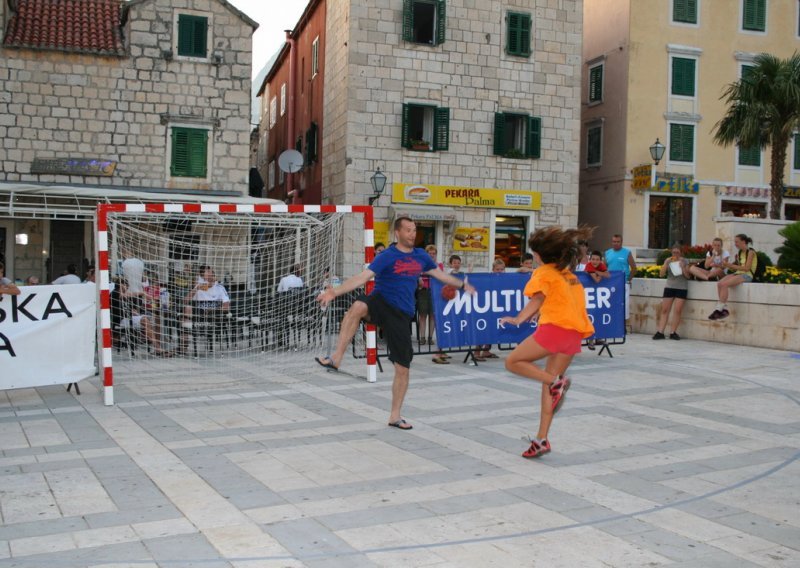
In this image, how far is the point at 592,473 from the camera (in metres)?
6.61

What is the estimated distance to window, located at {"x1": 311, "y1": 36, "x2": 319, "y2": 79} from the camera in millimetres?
31281

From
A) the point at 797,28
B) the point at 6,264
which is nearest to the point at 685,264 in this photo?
the point at 6,264

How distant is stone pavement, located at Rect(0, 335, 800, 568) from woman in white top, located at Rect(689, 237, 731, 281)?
6038 mm

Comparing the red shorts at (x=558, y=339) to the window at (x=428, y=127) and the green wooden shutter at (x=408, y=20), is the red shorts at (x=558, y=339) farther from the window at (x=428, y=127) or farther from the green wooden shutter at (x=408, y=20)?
the green wooden shutter at (x=408, y=20)

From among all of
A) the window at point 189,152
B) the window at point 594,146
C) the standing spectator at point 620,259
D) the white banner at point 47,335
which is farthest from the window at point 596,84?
the white banner at point 47,335

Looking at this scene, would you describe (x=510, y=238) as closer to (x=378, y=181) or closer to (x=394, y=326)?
(x=378, y=181)

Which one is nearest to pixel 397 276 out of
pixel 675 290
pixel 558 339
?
pixel 558 339

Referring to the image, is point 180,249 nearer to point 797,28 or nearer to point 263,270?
point 263,270

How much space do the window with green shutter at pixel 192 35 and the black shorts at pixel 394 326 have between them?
18.0 metres

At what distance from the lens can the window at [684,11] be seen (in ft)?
104

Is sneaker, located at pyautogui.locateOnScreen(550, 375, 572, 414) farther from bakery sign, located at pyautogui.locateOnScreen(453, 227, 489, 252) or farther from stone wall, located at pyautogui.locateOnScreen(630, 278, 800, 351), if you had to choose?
bakery sign, located at pyautogui.locateOnScreen(453, 227, 489, 252)

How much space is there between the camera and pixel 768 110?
85.7ft

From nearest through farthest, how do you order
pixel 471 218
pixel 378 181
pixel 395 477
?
pixel 395 477 → pixel 378 181 → pixel 471 218

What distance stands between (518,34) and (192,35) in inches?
407
